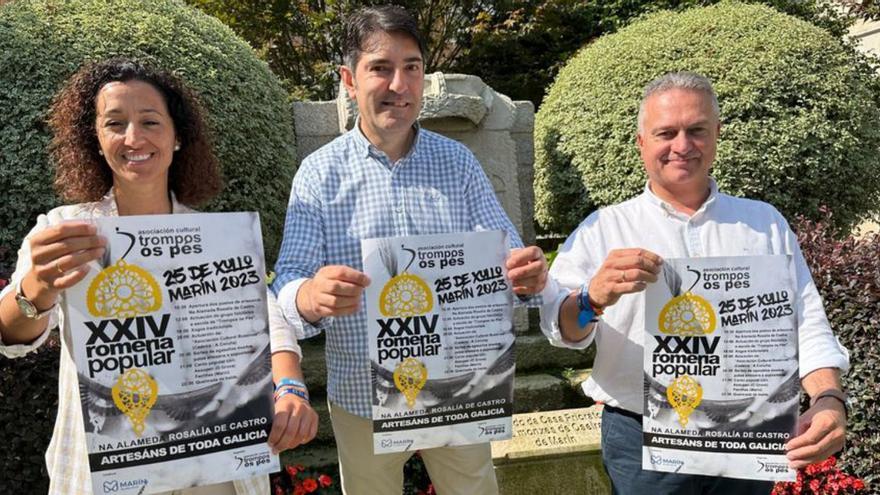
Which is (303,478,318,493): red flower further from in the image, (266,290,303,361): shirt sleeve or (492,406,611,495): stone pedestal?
(266,290,303,361): shirt sleeve

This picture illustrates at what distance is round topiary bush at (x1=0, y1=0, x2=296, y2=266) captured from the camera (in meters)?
4.30

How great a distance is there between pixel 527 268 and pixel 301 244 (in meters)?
0.72

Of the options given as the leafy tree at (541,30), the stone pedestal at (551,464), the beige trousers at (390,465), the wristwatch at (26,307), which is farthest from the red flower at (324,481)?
the leafy tree at (541,30)

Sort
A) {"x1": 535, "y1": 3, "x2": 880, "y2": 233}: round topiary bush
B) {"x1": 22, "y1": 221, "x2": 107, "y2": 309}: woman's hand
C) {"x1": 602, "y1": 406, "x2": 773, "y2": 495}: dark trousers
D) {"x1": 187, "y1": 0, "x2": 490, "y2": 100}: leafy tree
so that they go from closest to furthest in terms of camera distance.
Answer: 1. {"x1": 22, "y1": 221, "x2": 107, "y2": 309}: woman's hand
2. {"x1": 602, "y1": 406, "x2": 773, "y2": 495}: dark trousers
3. {"x1": 535, "y1": 3, "x2": 880, "y2": 233}: round topiary bush
4. {"x1": 187, "y1": 0, "x2": 490, "y2": 100}: leafy tree

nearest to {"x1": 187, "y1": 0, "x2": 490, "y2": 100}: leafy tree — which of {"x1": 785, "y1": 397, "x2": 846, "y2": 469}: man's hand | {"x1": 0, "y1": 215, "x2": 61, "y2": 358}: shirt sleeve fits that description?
{"x1": 0, "y1": 215, "x2": 61, "y2": 358}: shirt sleeve

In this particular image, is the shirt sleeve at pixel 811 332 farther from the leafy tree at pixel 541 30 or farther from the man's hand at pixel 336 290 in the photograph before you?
the leafy tree at pixel 541 30

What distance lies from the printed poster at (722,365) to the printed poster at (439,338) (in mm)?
437

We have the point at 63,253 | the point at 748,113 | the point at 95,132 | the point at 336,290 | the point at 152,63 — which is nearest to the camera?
the point at 63,253

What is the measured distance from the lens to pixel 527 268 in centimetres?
199

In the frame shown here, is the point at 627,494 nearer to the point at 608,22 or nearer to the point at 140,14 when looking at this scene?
the point at 140,14

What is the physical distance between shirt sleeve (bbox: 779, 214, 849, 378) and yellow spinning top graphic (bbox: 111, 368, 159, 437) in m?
1.75

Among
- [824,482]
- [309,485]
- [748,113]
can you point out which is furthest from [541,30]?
[309,485]

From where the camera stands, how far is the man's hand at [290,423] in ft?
6.01

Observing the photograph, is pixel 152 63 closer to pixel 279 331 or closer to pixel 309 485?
pixel 309 485
